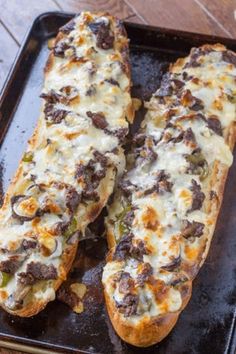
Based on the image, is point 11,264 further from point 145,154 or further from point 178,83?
point 178,83

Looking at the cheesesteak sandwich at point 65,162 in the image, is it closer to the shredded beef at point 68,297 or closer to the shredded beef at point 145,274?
the shredded beef at point 68,297

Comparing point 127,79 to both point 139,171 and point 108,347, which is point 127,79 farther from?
point 108,347

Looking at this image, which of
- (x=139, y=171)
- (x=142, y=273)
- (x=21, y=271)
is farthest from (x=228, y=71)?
(x=21, y=271)

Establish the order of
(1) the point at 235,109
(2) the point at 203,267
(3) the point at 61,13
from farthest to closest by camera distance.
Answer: (3) the point at 61,13 < (1) the point at 235,109 < (2) the point at 203,267

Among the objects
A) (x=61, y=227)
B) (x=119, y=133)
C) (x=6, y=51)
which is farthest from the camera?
(x=6, y=51)

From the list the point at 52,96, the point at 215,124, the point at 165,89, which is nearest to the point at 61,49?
the point at 52,96

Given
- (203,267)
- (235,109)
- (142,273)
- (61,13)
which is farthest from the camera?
(61,13)
